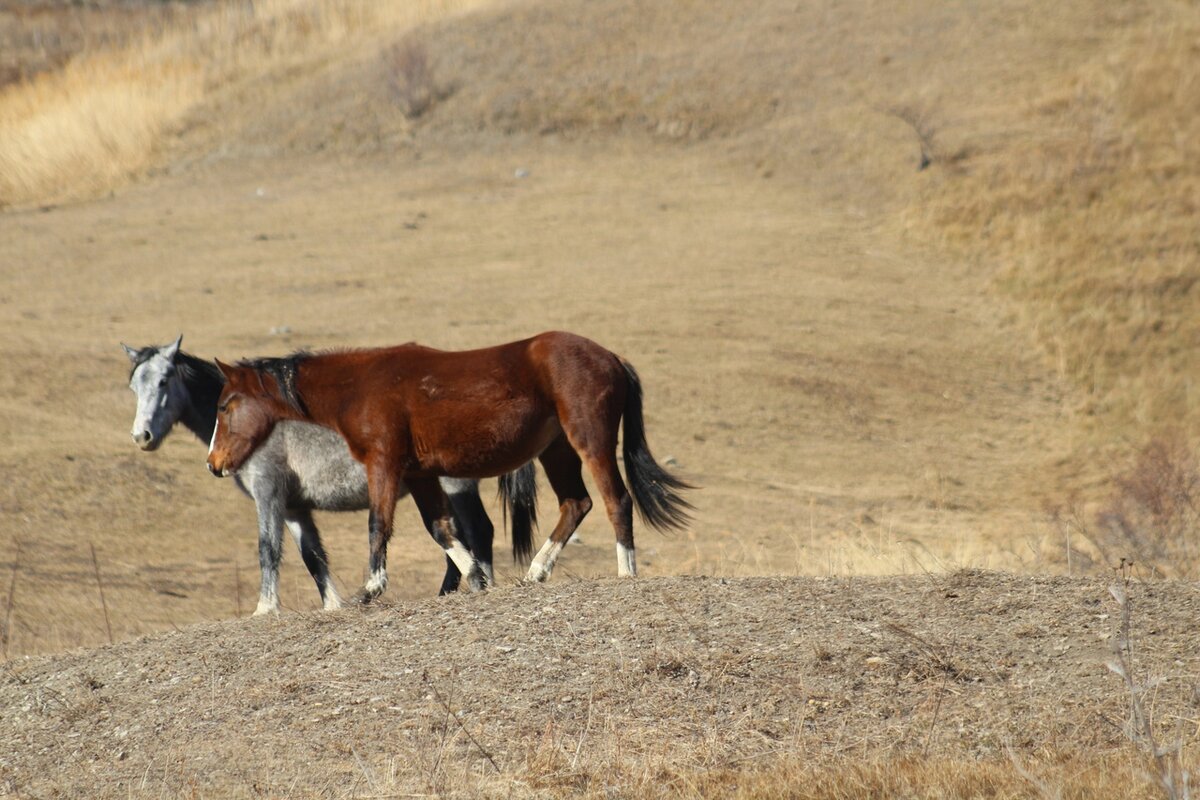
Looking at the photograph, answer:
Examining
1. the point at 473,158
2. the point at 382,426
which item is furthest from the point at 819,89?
the point at 382,426

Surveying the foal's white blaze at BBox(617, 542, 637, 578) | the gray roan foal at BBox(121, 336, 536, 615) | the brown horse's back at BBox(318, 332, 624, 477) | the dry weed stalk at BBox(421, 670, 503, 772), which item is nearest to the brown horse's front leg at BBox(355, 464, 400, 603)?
the brown horse's back at BBox(318, 332, 624, 477)

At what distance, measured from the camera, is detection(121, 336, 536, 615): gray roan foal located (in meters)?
8.52

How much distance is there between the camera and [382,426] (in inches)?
305

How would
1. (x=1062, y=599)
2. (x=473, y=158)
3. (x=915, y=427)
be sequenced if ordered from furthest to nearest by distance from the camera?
(x=473, y=158)
(x=915, y=427)
(x=1062, y=599)

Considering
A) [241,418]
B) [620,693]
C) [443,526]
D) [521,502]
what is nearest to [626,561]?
[443,526]

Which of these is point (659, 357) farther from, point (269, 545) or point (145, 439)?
point (269, 545)

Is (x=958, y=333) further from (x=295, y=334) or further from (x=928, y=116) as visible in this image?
(x=295, y=334)

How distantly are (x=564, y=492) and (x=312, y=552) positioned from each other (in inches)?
64.5

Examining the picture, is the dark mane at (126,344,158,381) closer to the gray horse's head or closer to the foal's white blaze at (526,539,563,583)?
the gray horse's head

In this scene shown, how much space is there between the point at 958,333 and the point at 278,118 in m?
14.8

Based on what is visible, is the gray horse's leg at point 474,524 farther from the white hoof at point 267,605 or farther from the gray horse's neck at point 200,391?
the gray horse's neck at point 200,391

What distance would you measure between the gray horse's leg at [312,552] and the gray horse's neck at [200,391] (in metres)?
0.86

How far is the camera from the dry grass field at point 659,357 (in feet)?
18.7

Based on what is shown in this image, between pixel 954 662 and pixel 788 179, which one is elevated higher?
pixel 954 662
